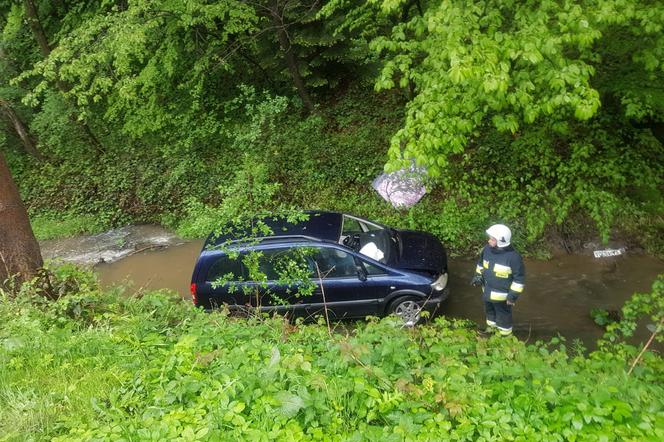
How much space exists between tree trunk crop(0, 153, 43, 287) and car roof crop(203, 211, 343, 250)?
2167 millimetres

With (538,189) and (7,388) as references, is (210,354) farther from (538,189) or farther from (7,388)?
(538,189)

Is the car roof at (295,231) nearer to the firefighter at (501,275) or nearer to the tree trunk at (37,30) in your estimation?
the firefighter at (501,275)

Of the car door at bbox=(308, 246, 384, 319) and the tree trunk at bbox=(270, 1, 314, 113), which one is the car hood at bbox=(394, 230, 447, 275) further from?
the tree trunk at bbox=(270, 1, 314, 113)

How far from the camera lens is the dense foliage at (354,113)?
4641 mm

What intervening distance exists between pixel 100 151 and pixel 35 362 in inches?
432

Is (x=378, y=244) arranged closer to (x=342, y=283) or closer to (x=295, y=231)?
(x=342, y=283)

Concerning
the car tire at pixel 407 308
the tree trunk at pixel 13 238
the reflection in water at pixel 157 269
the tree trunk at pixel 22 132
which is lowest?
the car tire at pixel 407 308

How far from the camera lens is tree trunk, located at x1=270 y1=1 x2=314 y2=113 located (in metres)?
9.50

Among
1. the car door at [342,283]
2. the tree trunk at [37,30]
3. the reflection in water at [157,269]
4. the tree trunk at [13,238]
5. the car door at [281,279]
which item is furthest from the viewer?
the tree trunk at [37,30]

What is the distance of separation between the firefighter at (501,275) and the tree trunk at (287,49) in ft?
21.5

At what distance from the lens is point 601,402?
9.31 feet

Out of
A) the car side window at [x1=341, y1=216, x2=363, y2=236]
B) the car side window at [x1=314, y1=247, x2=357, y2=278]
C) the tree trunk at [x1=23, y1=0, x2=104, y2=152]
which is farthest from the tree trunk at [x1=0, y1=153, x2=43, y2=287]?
the tree trunk at [x1=23, y1=0, x2=104, y2=152]

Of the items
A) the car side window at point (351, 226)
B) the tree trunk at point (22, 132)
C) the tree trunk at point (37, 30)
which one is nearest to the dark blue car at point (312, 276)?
the car side window at point (351, 226)

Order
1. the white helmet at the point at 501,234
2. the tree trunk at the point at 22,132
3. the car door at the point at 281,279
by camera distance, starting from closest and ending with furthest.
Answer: the white helmet at the point at 501,234
the car door at the point at 281,279
the tree trunk at the point at 22,132
